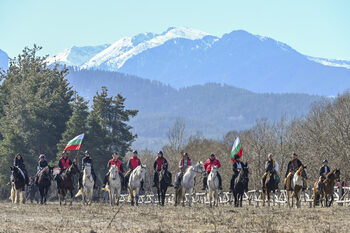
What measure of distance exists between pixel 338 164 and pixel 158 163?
19.0 metres

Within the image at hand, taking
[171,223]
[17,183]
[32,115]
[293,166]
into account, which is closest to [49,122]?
[32,115]

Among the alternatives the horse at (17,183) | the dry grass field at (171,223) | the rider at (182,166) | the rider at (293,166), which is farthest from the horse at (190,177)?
the horse at (17,183)

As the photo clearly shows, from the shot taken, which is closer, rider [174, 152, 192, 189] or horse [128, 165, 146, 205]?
rider [174, 152, 192, 189]

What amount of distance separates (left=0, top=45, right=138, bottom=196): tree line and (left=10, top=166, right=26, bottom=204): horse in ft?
92.7

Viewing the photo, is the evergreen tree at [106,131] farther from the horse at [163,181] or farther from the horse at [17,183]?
the horse at [163,181]

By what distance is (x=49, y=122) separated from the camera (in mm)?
76500

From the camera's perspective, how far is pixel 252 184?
66.2m

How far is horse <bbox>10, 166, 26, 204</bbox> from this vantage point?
3759cm

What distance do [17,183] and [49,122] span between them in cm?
3870

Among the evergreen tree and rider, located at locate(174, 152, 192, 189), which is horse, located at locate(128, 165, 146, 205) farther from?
the evergreen tree

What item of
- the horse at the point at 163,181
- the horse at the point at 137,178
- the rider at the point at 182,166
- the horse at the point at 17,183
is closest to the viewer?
the rider at the point at 182,166

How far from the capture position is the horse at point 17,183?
37588mm

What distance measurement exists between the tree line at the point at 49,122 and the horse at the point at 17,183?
28.2 meters

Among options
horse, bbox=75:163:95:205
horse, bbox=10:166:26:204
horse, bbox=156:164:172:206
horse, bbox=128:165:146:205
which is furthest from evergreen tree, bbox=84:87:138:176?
horse, bbox=156:164:172:206
